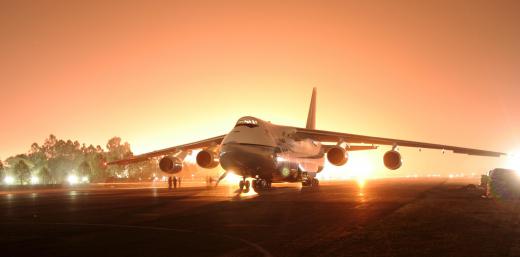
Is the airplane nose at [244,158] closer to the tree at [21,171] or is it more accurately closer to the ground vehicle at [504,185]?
the ground vehicle at [504,185]

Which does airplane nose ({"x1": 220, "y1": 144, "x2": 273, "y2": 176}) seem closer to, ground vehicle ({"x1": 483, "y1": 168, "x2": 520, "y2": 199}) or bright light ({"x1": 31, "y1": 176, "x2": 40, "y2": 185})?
ground vehicle ({"x1": 483, "y1": 168, "x2": 520, "y2": 199})

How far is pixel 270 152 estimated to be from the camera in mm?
32594

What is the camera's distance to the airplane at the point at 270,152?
3180 centimetres

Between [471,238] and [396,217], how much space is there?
15.0 feet

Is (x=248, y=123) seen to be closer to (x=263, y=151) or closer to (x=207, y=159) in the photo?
(x=263, y=151)

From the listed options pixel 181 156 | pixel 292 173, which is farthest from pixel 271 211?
pixel 181 156

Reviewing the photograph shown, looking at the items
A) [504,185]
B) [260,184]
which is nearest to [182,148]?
[260,184]

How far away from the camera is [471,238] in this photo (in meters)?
11.5

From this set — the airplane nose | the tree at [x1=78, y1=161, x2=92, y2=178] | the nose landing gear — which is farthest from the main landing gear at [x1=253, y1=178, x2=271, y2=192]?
the tree at [x1=78, y1=161, x2=92, y2=178]

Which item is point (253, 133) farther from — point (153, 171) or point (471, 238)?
point (153, 171)

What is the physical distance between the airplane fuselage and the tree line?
352 ft

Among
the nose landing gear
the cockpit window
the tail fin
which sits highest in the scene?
the tail fin

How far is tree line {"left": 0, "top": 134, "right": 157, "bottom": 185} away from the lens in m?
146

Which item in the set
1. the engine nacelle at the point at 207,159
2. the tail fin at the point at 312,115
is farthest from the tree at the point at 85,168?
the engine nacelle at the point at 207,159
